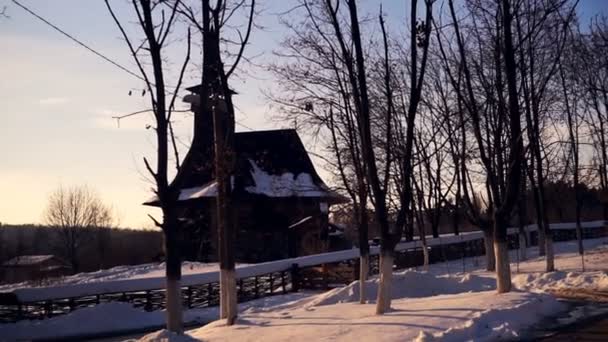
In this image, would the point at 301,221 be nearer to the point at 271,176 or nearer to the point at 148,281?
the point at 271,176

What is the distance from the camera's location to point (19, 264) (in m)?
48.7

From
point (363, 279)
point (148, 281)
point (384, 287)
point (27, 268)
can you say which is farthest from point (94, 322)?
point (27, 268)

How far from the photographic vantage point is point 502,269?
15703mm

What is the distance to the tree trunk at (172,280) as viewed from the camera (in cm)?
1233

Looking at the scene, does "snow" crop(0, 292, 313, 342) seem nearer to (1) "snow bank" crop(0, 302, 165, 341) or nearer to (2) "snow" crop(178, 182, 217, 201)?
(1) "snow bank" crop(0, 302, 165, 341)

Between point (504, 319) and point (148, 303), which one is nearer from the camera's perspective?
point (504, 319)

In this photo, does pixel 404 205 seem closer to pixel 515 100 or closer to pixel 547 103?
pixel 515 100

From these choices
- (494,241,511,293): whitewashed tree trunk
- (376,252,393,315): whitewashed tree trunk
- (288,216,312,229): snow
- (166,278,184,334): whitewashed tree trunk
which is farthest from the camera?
(288,216,312,229): snow

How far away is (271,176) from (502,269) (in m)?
25.8

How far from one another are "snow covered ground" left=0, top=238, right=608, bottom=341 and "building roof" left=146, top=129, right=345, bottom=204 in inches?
567

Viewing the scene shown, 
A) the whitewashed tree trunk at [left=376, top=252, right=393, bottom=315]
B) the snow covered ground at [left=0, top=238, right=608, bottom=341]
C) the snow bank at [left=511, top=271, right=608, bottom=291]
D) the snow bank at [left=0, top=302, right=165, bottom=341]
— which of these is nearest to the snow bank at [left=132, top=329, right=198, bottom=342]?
the snow covered ground at [left=0, top=238, right=608, bottom=341]

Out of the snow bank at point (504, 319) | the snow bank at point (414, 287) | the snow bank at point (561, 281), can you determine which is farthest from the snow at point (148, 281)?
the snow bank at point (504, 319)

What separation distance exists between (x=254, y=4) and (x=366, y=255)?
24.5ft

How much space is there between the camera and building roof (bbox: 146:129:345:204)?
38.0m
